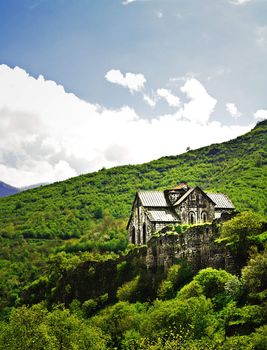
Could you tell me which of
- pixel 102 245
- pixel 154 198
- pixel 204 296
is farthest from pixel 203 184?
pixel 204 296

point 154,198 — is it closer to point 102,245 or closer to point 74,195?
point 102,245

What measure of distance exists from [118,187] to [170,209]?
108956 mm

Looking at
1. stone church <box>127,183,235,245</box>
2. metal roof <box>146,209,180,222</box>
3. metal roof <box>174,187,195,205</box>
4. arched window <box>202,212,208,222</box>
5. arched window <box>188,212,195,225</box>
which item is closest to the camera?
metal roof <box>146,209,180,222</box>

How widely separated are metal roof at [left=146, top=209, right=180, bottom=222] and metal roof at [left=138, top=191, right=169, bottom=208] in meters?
1.13

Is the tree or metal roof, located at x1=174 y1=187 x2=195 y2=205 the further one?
metal roof, located at x1=174 y1=187 x2=195 y2=205

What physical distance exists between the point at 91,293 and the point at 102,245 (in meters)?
67.5

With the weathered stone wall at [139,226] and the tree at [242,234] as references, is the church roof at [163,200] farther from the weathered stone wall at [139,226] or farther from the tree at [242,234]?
the tree at [242,234]

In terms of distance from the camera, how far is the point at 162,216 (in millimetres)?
73875

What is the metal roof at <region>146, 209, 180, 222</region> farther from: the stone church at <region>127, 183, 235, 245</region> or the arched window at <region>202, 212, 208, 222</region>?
the arched window at <region>202, 212, 208, 222</region>

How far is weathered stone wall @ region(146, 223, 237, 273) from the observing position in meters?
55.3

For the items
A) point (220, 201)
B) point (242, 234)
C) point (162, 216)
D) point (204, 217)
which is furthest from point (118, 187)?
point (242, 234)

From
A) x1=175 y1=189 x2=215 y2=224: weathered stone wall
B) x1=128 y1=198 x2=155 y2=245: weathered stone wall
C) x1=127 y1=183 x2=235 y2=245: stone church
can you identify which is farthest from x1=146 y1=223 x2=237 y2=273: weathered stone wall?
x1=175 y1=189 x2=215 y2=224: weathered stone wall

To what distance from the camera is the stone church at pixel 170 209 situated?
73625 millimetres

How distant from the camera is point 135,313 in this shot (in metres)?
55.7
